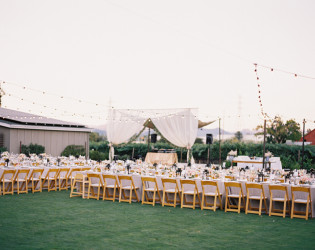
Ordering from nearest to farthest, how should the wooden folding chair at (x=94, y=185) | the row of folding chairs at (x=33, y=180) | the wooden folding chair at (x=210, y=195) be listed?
the wooden folding chair at (x=210, y=195), the wooden folding chair at (x=94, y=185), the row of folding chairs at (x=33, y=180)

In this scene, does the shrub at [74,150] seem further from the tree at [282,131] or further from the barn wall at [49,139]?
the tree at [282,131]

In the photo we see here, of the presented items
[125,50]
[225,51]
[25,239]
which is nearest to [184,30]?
[225,51]

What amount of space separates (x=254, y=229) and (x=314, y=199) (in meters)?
2.10

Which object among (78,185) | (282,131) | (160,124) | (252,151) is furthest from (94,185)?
(282,131)

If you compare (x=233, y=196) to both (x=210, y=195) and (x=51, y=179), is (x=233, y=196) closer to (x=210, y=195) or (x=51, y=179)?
(x=210, y=195)

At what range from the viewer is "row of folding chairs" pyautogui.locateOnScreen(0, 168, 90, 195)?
10.2 meters

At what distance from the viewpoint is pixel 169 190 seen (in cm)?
902

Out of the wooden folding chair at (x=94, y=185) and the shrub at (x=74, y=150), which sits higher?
the shrub at (x=74, y=150)

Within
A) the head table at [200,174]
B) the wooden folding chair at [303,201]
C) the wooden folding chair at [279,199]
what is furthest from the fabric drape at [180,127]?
the wooden folding chair at [303,201]

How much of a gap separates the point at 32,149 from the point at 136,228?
13369mm

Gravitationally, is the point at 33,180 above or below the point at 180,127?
below

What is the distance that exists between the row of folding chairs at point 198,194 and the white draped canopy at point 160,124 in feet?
19.4

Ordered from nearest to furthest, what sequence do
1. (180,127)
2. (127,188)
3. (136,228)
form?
(136,228) → (127,188) → (180,127)

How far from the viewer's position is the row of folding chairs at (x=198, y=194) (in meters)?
7.88
